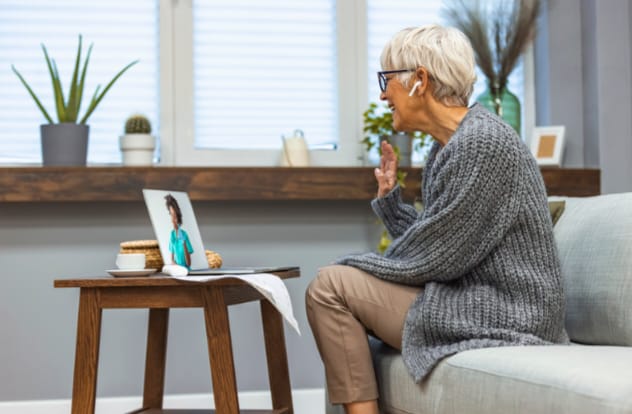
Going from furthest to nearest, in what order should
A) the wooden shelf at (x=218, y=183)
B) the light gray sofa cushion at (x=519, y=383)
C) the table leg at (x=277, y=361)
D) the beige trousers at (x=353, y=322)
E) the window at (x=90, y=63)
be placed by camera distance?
1. the window at (x=90, y=63)
2. the wooden shelf at (x=218, y=183)
3. the table leg at (x=277, y=361)
4. the beige trousers at (x=353, y=322)
5. the light gray sofa cushion at (x=519, y=383)

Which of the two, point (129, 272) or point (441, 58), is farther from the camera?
point (129, 272)

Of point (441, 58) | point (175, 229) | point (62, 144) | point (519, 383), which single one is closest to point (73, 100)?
point (62, 144)

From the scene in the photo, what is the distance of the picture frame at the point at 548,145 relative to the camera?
339 centimetres

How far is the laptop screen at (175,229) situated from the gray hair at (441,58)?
743 millimetres

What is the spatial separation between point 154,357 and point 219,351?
690mm

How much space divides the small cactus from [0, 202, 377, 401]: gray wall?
27cm

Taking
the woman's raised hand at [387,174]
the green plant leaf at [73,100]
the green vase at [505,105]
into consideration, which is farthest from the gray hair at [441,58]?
the green plant leaf at [73,100]

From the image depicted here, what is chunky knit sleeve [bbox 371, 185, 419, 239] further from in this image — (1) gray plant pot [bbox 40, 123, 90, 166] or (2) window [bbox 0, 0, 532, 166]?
(1) gray plant pot [bbox 40, 123, 90, 166]

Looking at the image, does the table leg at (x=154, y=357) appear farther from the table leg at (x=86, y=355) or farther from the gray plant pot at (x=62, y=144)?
the gray plant pot at (x=62, y=144)

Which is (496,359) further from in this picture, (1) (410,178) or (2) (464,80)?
(1) (410,178)

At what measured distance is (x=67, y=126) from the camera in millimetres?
3168

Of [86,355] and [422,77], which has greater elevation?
[422,77]

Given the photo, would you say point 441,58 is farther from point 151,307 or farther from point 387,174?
point 151,307

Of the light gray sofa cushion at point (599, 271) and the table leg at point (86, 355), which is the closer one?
the light gray sofa cushion at point (599, 271)
